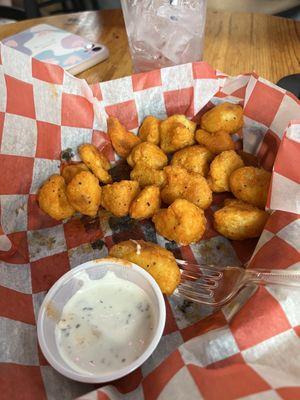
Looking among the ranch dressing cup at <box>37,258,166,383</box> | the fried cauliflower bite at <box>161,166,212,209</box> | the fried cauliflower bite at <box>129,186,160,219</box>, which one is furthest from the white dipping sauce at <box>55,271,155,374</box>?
the fried cauliflower bite at <box>161,166,212,209</box>

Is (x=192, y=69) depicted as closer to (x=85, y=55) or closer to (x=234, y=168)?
(x=234, y=168)

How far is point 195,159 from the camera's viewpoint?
135cm

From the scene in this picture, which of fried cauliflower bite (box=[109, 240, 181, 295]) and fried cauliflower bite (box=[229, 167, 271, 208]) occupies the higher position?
fried cauliflower bite (box=[229, 167, 271, 208])

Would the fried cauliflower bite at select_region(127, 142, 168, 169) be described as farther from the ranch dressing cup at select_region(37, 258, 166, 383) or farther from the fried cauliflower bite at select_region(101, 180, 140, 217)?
the ranch dressing cup at select_region(37, 258, 166, 383)

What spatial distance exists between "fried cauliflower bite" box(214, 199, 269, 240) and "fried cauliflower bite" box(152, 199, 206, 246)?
0.06 m

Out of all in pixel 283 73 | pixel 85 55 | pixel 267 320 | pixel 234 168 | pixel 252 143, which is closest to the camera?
pixel 267 320

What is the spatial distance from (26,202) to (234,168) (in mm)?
719

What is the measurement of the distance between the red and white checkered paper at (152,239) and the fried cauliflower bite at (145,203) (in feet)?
0.26

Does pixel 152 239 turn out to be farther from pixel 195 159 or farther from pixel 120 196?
pixel 195 159

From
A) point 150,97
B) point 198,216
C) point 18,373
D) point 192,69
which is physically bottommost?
point 18,373

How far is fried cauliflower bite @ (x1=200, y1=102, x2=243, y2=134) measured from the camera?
4.45ft

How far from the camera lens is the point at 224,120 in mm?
1356

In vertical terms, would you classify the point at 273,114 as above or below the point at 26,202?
above

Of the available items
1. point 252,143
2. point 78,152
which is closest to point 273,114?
point 252,143
